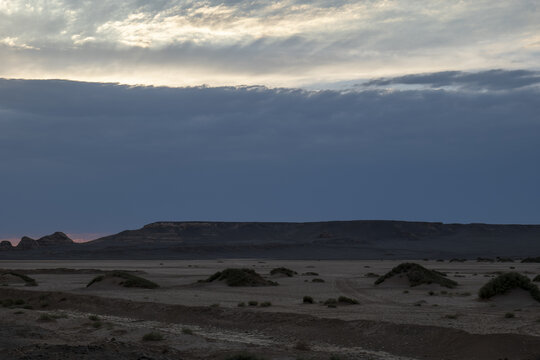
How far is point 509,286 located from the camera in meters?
29.0

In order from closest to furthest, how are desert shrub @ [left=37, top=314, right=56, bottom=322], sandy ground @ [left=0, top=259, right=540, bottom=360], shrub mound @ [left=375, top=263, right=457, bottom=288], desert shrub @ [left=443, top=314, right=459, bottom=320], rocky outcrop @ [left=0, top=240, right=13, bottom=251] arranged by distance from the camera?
sandy ground @ [left=0, top=259, right=540, bottom=360] < desert shrub @ [left=443, top=314, right=459, bottom=320] < desert shrub @ [left=37, top=314, right=56, bottom=322] < shrub mound @ [left=375, top=263, right=457, bottom=288] < rocky outcrop @ [left=0, top=240, right=13, bottom=251]

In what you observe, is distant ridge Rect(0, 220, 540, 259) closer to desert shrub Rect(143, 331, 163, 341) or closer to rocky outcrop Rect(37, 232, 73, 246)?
rocky outcrop Rect(37, 232, 73, 246)

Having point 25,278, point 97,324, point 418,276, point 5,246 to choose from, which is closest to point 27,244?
point 5,246

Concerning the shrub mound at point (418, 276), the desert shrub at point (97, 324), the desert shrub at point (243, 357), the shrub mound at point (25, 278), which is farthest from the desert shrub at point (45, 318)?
the shrub mound at point (418, 276)

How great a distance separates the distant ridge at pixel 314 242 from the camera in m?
137

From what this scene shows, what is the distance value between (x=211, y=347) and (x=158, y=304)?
1131 cm

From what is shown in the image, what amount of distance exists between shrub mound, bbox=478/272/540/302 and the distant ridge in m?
92.7

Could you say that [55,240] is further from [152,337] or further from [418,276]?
[152,337]

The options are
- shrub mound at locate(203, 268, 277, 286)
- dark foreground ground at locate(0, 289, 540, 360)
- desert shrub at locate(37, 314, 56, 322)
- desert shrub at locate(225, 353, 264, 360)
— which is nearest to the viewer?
desert shrub at locate(225, 353, 264, 360)

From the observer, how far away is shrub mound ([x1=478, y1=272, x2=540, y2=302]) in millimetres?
28166

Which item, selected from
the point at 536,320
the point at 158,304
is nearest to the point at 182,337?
the point at 158,304

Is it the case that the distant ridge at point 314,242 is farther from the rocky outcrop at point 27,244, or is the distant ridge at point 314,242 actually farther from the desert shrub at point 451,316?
the desert shrub at point 451,316

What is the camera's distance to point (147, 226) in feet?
655

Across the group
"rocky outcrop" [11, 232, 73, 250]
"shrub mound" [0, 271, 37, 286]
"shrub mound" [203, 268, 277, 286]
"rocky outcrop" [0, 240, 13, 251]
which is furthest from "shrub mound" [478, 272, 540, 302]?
"rocky outcrop" [0, 240, 13, 251]
